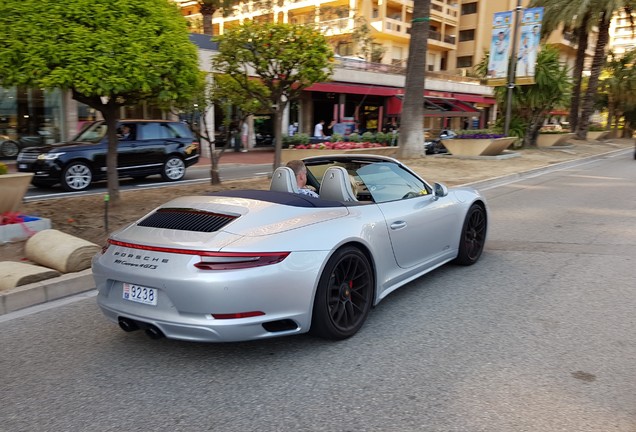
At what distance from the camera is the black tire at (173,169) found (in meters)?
14.4

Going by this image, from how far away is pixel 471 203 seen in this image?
577cm

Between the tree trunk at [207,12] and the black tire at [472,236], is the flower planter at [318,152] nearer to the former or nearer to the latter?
the tree trunk at [207,12]

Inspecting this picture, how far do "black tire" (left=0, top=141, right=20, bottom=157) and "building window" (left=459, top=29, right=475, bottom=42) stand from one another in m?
54.0

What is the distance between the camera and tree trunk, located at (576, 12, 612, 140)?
3055 cm

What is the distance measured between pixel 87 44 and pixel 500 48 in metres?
20.7

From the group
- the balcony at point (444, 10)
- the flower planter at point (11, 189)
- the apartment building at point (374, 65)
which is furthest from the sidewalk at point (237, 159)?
the balcony at point (444, 10)

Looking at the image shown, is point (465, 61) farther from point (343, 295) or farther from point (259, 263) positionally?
point (259, 263)

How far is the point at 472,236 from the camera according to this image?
5.92 meters

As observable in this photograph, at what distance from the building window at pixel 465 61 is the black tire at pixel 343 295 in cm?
6182

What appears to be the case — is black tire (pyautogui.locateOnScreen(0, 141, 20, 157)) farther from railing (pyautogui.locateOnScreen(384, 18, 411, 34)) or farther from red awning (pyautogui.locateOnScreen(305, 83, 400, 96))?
railing (pyautogui.locateOnScreen(384, 18, 411, 34))

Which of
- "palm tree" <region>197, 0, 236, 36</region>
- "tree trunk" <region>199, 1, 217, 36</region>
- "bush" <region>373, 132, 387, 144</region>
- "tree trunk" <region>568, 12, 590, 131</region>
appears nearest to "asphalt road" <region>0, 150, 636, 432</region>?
"bush" <region>373, 132, 387, 144</region>

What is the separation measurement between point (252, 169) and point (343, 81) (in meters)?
15.5

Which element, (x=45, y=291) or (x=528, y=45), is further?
(x=528, y=45)

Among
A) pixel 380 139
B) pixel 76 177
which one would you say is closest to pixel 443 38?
pixel 380 139
